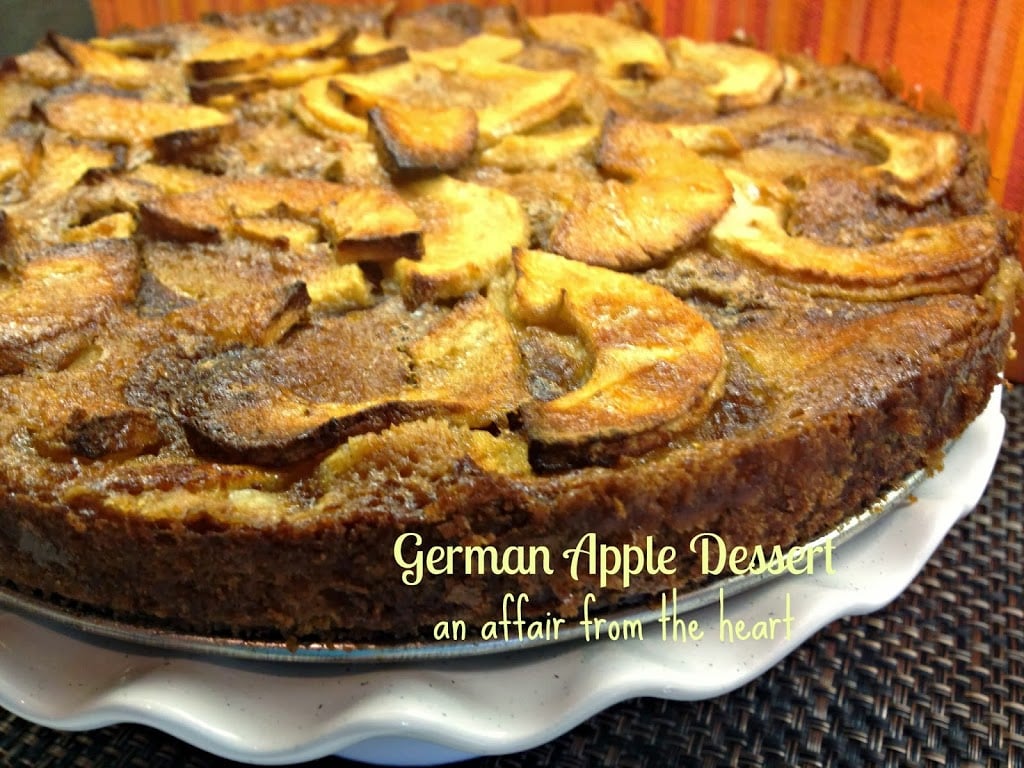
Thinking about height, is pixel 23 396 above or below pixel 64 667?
above

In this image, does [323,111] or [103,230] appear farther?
[323,111]

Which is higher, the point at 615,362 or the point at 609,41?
the point at 609,41

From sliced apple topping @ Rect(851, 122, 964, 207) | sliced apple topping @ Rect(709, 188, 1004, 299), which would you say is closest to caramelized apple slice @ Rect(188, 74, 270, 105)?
sliced apple topping @ Rect(709, 188, 1004, 299)

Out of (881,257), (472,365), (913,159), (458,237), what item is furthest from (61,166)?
(913,159)

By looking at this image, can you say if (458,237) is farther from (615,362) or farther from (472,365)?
(615,362)

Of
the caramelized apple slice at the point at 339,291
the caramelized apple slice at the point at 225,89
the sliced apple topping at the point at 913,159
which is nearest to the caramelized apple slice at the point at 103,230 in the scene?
the caramelized apple slice at the point at 339,291

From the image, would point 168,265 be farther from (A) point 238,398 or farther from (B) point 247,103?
(B) point 247,103

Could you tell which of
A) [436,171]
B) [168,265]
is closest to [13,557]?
[168,265]
